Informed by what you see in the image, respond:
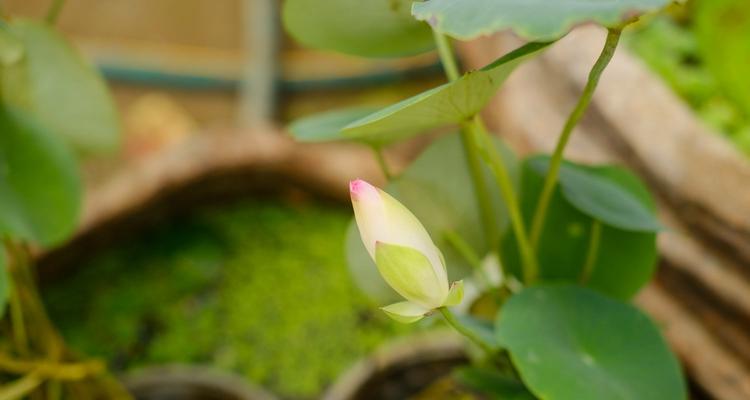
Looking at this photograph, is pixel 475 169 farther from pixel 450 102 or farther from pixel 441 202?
pixel 450 102

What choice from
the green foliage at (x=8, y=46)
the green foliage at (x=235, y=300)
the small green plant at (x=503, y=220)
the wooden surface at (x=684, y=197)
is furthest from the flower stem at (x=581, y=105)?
the green foliage at (x=235, y=300)

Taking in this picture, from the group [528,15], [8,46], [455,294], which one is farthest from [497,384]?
[8,46]

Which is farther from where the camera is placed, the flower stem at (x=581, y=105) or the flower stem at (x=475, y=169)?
the flower stem at (x=475, y=169)

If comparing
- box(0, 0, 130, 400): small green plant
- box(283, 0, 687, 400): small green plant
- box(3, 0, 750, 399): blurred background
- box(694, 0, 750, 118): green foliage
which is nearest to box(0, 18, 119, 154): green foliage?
box(0, 0, 130, 400): small green plant

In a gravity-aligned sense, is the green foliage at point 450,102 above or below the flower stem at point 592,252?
above

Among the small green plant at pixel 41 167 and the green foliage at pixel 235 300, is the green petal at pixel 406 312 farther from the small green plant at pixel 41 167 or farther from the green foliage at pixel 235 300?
the green foliage at pixel 235 300

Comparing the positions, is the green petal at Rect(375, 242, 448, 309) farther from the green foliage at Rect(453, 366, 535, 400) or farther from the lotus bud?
the green foliage at Rect(453, 366, 535, 400)
